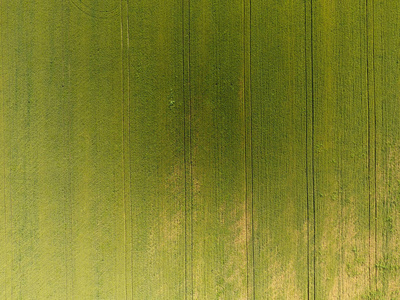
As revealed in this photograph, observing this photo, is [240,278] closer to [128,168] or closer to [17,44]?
[128,168]

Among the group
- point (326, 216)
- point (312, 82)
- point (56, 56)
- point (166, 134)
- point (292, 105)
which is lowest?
point (326, 216)

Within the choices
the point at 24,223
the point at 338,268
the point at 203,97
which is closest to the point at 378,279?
the point at 338,268

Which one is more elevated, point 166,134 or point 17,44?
point 17,44

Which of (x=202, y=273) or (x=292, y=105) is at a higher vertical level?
(x=292, y=105)

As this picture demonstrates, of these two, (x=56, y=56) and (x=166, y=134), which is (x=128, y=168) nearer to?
(x=166, y=134)

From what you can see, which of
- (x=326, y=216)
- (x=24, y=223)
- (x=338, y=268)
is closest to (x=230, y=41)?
(x=326, y=216)

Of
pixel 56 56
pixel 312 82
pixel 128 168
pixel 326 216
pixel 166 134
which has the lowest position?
pixel 326 216
